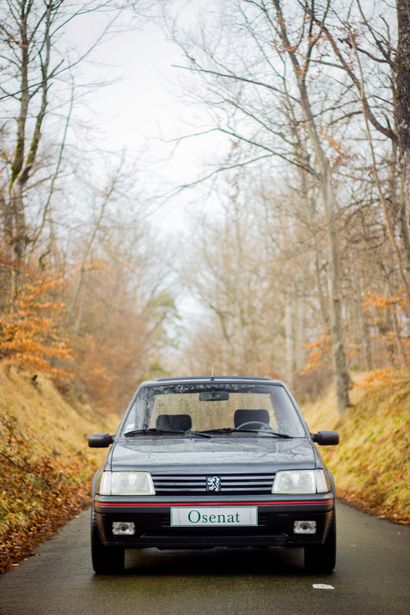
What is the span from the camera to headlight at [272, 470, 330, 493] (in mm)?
6441

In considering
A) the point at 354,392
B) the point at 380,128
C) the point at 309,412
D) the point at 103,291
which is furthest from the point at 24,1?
the point at 103,291

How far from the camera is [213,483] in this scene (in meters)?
6.40

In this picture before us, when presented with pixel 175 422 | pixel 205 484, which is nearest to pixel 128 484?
pixel 205 484

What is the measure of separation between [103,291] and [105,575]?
137 feet

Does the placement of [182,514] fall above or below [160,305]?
below

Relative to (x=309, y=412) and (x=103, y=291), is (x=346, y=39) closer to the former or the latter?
(x=309, y=412)

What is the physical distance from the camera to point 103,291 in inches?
1896

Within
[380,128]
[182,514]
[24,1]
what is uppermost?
[24,1]

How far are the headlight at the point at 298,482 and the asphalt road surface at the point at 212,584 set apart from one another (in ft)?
2.33

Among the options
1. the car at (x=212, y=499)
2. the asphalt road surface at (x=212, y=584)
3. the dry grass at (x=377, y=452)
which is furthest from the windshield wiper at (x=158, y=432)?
the dry grass at (x=377, y=452)

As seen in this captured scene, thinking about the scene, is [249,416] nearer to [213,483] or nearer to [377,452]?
[213,483]

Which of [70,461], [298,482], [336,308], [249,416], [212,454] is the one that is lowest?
[70,461]

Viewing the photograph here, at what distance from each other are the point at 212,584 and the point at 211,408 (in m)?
1.96

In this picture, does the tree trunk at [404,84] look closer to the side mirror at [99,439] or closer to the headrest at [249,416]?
the headrest at [249,416]
